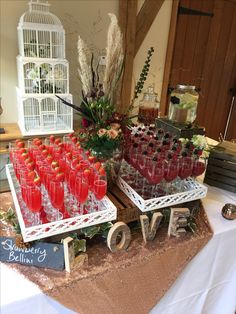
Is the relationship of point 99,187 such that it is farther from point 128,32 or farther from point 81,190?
point 128,32

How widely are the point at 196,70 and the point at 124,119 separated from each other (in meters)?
2.67

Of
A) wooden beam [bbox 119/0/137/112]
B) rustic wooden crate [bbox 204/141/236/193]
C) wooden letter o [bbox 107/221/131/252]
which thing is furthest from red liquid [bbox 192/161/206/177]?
wooden beam [bbox 119/0/137/112]

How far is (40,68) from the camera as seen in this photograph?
219 cm

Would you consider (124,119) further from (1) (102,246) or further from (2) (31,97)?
(2) (31,97)

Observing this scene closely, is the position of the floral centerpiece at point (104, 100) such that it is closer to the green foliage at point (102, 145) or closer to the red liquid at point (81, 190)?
the green foliage at point (102, 145)

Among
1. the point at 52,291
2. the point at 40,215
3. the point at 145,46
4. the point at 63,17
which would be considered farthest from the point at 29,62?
the point at 52,291

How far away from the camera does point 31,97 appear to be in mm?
2238

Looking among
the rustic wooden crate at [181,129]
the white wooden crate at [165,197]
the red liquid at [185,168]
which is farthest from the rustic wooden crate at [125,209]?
the rustic wooden crate at [181,129]

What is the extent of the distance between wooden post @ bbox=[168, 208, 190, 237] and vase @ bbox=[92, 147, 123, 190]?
0.28 m

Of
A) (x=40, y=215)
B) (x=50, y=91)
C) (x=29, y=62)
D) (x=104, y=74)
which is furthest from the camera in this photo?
Answer: (x=50, y=91)

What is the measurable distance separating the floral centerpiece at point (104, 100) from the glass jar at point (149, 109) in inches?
27.7

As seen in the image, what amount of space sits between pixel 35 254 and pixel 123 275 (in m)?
0.30

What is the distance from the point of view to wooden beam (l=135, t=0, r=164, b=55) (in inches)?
110

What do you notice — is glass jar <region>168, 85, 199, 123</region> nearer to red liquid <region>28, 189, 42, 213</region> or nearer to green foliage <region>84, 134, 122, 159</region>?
green foliage <region>84, 134, 122, 159</region>
